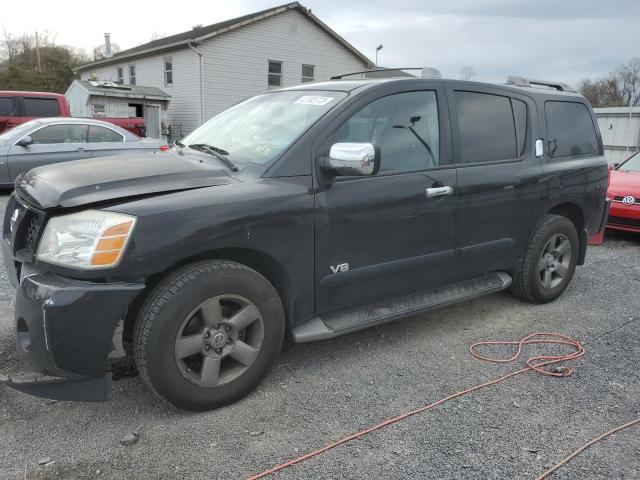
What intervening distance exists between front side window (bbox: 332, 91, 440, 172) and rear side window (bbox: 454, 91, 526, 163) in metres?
0.27

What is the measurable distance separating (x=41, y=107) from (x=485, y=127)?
11.7 metres

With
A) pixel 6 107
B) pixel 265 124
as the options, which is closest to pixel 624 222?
pixel 265 124

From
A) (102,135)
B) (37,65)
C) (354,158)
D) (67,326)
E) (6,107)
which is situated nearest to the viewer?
(67,326)

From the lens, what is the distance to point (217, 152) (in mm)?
3330

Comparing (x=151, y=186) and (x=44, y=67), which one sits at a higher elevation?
(x=44, y=67)

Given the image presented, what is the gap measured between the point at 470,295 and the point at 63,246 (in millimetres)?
2757

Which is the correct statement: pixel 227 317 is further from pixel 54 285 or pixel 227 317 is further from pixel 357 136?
pixel 357 136

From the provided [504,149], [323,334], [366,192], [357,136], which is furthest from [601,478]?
[504,149]

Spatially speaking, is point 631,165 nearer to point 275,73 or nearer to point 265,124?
point 265,124

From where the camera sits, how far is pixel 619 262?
6.21 m

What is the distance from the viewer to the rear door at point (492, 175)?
12.2ft

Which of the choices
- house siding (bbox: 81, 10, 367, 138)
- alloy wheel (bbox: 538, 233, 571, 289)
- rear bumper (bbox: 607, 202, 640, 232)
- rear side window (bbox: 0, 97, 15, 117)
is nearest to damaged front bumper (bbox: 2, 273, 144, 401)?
alloy wheel (bbox: 538, 233, 571, 289)

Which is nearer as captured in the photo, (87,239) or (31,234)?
(87,239)

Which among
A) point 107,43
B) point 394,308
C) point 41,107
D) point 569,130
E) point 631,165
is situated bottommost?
point 394,308
